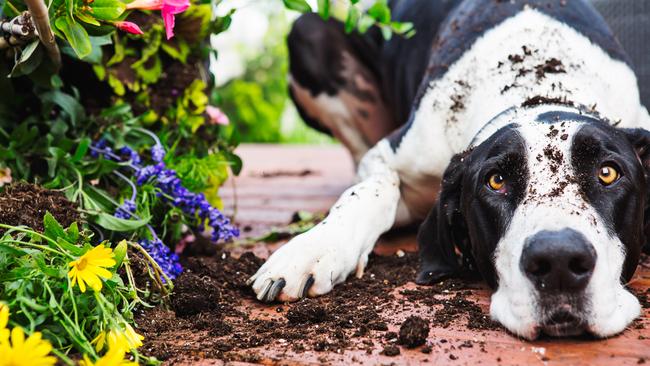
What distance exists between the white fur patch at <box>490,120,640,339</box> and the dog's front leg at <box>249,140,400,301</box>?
55 cm

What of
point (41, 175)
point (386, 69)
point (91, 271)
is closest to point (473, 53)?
point (386, 69)

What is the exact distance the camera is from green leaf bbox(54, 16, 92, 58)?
1823 millimetres

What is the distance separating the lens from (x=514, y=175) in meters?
1.95

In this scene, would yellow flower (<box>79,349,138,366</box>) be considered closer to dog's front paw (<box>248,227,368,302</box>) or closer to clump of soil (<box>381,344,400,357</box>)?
clump of soil (<box>381,344,400,357</box>)

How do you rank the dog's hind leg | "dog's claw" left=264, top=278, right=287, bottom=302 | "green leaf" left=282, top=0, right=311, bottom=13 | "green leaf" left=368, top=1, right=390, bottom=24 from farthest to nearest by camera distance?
the dog's hind leg
"green leaf" left=368, top=1, right=390, bottom=24
"green leaf" left=282, top=0, right=311, bottom=13
"dog's claw" left=264, top=278, right=287, bottom=302

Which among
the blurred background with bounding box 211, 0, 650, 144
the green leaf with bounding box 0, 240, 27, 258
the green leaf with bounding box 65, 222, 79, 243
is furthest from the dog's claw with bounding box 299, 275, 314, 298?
the blurred background with bounding box 211, 0, 650, 144

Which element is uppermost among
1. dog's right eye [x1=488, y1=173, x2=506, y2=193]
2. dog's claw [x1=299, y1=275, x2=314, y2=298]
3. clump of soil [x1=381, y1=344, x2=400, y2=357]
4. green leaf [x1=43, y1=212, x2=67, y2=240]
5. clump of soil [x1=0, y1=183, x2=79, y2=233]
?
dog's right eye [x1=488, y1=173, x2=506, y2=193]

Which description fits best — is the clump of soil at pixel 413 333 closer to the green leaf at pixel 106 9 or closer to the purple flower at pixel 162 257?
the purple flower at pixel 162 257

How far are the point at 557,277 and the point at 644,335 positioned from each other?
0.29m

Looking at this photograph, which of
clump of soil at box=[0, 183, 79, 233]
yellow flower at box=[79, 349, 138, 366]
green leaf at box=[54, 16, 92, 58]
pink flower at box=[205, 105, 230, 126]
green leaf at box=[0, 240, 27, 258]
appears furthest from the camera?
pink flower at box=[205, 105, 230, 126]

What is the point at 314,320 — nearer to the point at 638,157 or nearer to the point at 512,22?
the point at 638,157

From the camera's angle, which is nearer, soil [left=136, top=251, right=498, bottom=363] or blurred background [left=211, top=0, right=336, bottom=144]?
soil [left=136, top=251, right=498, bottom=363]

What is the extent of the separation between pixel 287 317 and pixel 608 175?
926 mm

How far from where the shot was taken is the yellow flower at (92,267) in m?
1.47
